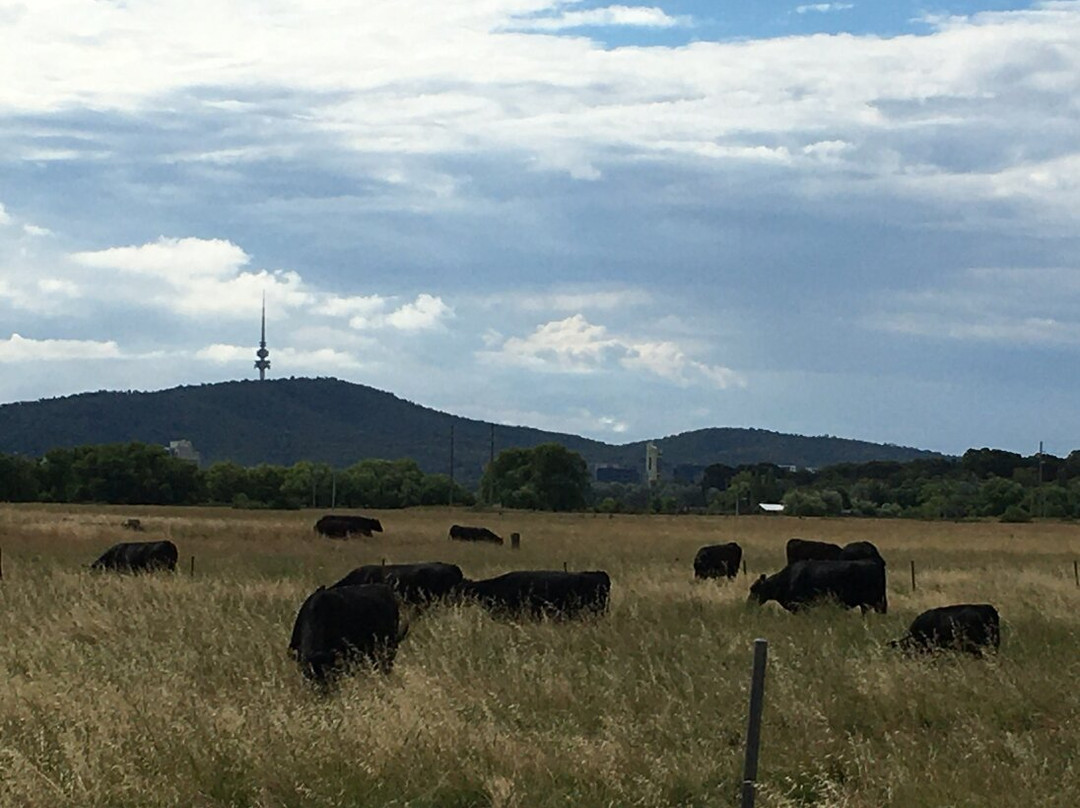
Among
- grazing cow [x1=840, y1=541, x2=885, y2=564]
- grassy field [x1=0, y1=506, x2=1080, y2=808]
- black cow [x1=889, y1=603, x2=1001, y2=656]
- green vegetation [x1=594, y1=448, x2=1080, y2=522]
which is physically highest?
green vegetation [x1=594, y1=448, x2=1080, y2=522]

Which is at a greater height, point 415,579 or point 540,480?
point 540,480

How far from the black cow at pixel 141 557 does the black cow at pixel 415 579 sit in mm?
8594

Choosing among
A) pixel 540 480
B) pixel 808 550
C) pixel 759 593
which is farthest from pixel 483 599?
pixel 540 480

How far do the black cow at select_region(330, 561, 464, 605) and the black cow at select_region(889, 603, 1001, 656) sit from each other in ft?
22.5

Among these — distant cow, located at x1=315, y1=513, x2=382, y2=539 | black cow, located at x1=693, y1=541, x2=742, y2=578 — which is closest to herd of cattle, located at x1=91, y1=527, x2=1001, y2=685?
black cow, located at x1=693, y1=541, x2=742, y2=578

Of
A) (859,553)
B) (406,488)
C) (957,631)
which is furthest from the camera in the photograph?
(406,488)

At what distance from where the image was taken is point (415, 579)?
20.7 metres

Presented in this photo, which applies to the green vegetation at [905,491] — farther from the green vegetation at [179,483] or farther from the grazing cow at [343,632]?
the grazing cow at [343,632]

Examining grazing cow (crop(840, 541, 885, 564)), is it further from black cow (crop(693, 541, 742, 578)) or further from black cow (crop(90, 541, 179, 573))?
black cow (crop(90, 541, 179, 573))

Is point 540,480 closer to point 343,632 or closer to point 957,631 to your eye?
→ point 957,631

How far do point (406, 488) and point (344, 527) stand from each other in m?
66.2

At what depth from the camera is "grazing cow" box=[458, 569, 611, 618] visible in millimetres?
19219

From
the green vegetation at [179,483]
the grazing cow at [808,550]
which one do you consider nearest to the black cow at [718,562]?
the grazing cow at [808,550]

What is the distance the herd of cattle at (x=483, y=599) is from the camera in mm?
13188
